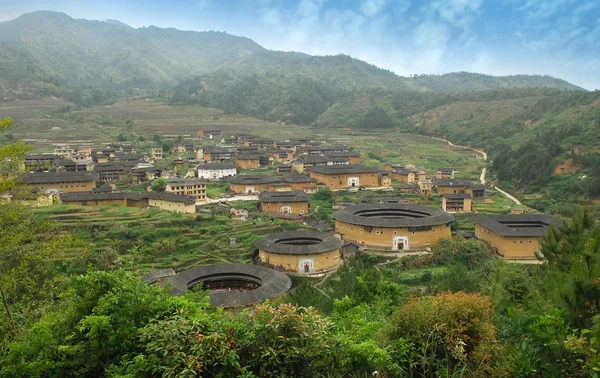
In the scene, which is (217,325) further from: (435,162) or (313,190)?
(435,162)

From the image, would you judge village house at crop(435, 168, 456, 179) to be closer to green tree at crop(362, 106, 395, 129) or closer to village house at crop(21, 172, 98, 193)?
village house at crop(21, 172, 98, 193)

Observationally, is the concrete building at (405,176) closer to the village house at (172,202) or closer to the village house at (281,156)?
the village house at (281,156)

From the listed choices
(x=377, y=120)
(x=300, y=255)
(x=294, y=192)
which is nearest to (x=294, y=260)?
(x=300, y=255)

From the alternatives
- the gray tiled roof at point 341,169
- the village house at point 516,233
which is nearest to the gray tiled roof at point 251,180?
the gray tiled roof at point 341,169

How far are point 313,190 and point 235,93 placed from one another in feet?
240

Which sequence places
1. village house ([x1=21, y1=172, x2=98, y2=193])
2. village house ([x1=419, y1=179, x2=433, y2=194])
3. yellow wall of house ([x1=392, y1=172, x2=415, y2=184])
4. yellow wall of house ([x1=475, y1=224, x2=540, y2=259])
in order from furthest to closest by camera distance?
yellow wall of house ([x1=392, y1=172, x2=415, y2=184]) < village house ([x1=419, y1=179, x2=433, y2=194]) < village house ([x1=21, y1=172, x2=98, y2=193]) < yellow wall of house ([x1=475, y1=224, x2=540, y2=259])

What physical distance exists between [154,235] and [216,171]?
77.2 ft

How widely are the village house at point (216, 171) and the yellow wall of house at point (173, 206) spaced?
49.7 ft

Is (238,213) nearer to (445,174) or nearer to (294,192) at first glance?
(294,192)

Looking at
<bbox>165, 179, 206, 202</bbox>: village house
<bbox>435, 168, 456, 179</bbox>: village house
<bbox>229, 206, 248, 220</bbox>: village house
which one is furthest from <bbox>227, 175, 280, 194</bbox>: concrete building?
<bbox>435, 168, 456, 179</bbox>: village house

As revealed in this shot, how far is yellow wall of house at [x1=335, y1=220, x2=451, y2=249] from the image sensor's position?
29.9 meters

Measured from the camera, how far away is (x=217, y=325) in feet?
22.4

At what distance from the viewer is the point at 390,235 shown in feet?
98.3

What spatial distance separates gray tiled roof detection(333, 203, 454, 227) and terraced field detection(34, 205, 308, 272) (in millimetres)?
4112
